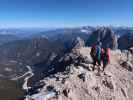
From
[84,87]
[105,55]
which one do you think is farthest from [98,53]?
[84,87]

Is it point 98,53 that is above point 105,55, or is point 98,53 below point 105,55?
above

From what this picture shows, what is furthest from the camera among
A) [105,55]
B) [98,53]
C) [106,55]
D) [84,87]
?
[105,55]

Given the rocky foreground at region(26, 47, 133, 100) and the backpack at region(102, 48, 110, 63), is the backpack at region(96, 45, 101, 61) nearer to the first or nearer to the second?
the backpack at region(102, 48, 110, 63)

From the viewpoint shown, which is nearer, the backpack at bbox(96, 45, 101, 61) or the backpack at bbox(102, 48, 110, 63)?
the backpack at bbox(96, 45, 101, 61)

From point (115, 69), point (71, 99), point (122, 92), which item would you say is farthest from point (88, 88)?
point (115, 69)

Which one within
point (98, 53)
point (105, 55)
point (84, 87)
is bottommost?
point (84, 87)

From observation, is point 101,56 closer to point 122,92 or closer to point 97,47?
point 97,47

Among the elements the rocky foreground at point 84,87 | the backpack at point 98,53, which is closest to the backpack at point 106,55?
the backpack at point 98,53

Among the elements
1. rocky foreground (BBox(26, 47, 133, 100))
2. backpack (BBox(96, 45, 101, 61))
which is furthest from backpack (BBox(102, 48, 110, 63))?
rocky foreground (BBox(26, 47, 133, 100))

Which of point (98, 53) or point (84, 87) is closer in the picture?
point (84, 87)

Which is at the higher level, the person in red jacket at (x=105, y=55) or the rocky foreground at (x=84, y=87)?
the person in red jacket at (x=105, y=55)

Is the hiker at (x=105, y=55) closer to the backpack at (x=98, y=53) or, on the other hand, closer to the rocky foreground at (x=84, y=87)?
the backpack at (x=98, y=53)

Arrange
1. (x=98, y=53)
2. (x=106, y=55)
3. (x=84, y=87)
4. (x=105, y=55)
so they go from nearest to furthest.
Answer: (x=84, y=87), (x=98, y=53), (x=106, y=55), (x=105, y=55)

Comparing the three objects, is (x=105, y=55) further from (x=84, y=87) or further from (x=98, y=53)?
(x=84, y=87)
